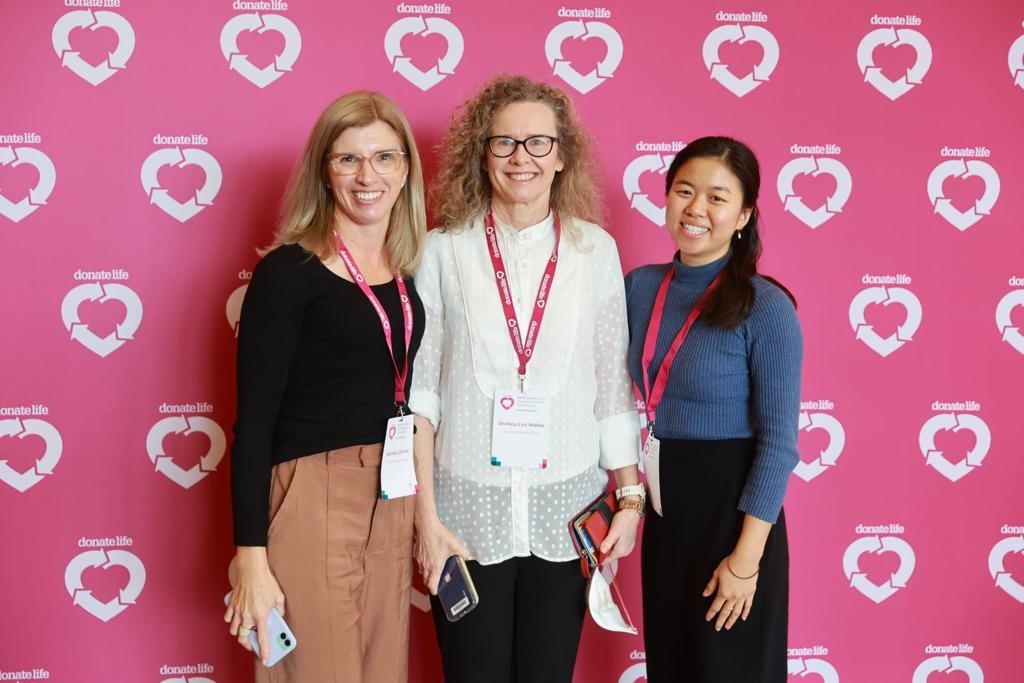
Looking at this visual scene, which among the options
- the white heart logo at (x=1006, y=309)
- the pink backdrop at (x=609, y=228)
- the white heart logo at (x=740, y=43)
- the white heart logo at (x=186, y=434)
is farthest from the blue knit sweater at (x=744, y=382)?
the white heart logo at (x=186, y=434)

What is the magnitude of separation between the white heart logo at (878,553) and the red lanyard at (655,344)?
124cm

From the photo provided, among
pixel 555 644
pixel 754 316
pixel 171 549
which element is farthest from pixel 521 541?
pixel 171 549

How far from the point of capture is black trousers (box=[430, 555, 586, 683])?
1715mm

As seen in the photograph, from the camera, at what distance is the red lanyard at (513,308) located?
173cm

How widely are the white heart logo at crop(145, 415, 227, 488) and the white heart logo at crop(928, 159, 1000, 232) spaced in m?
2.54

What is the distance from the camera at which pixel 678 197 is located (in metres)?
1.73

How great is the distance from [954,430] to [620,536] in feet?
4.83

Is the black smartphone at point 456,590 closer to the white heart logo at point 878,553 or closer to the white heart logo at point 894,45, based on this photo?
the white heart logo at point 878,553

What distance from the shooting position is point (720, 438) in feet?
5.53

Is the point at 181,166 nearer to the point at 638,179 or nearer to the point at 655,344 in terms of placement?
the point at 638,179

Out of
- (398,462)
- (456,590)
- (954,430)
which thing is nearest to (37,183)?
(398,462)

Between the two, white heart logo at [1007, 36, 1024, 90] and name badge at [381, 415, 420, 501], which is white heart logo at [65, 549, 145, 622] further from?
white heart logo at [1007, 36, 1024, 90]

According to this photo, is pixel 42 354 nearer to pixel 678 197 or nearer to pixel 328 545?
pixel 328 545

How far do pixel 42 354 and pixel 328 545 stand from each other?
4.47ft
